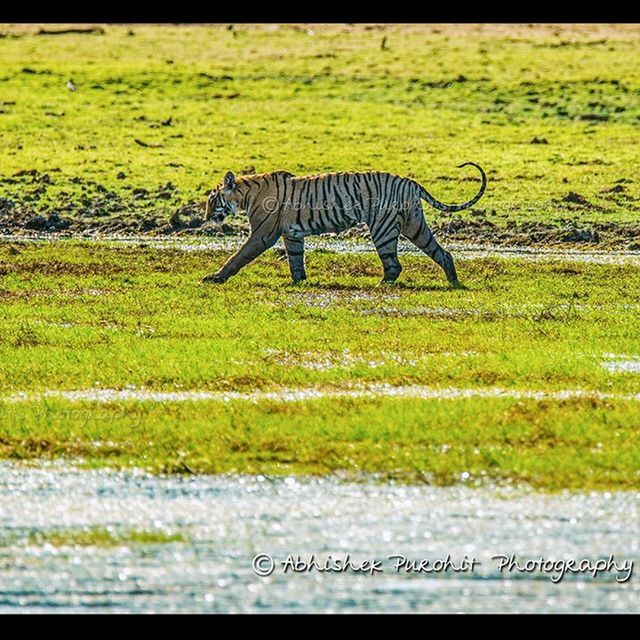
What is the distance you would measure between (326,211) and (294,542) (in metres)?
13.9

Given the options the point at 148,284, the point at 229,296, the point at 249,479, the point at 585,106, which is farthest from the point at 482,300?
the point at 585,106

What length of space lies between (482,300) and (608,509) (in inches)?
404

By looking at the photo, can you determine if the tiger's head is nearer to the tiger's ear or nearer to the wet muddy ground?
the tiger's ear

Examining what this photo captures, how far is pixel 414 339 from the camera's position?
17750 mm

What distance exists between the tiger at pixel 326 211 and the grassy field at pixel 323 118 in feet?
18.5

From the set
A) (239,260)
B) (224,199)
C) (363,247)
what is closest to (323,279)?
(239,260)

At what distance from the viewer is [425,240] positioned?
2361 cm

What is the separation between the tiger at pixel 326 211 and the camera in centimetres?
2333

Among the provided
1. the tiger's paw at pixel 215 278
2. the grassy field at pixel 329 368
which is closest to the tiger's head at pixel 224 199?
the grassy field at pixel 329 368

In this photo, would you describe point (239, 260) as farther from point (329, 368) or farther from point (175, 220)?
point (175, 220)

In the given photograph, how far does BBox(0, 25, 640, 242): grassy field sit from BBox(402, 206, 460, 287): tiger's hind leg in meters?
5.54

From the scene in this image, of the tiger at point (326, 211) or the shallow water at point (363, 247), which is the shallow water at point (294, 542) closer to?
the tiger at point (326, 211)

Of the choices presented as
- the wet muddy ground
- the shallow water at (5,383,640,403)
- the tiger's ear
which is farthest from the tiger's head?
the shallow water at (5,383,640,403)
